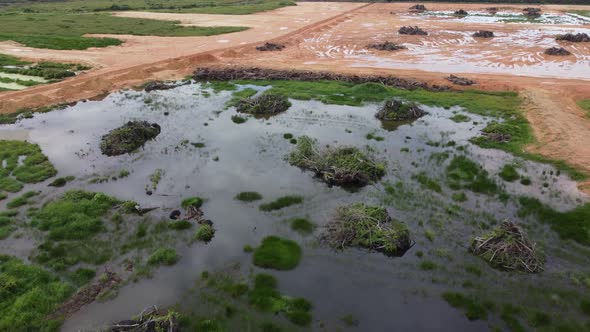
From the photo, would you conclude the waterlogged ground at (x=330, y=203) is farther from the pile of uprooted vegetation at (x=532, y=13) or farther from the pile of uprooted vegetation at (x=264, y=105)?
the pile of uprooted vegetation at (x=532, y=13)

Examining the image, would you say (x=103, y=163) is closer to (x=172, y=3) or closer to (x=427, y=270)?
(x=427, y=270)

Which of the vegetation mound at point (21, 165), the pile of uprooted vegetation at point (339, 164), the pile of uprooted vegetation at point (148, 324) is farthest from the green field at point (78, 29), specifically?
the pile of uprooted vegetation at point (148, 324)

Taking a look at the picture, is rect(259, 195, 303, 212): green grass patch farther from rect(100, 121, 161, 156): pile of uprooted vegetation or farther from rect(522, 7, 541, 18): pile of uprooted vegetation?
rect(522, 7, 541, 18): pile of uprooted vegetation

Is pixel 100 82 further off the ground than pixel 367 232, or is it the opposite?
pixel 100 82

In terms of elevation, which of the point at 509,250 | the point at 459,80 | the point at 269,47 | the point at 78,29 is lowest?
the point at 509,250

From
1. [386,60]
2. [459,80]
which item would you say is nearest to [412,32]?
[386,60]

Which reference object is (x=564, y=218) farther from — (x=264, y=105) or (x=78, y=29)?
(x=78, y=29)
